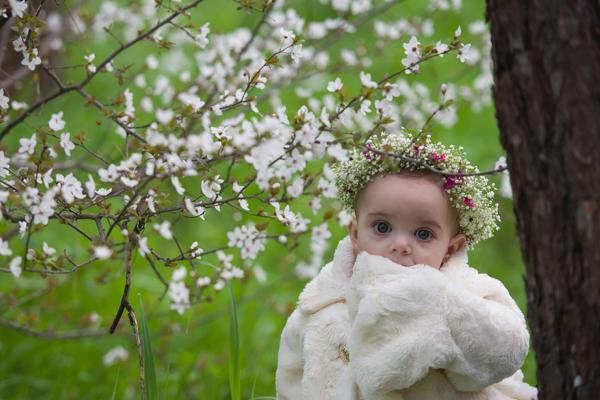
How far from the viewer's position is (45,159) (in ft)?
7.36

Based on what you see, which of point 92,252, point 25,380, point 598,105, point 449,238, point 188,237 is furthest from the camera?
point 188,237

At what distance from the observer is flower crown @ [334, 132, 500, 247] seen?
251 centimetres

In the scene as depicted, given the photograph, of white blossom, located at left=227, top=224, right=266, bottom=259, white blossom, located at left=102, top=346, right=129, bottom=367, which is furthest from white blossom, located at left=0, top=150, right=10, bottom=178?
white blossom, located at left=102, top=346, right=129, bottom=367

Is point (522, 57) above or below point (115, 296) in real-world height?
below

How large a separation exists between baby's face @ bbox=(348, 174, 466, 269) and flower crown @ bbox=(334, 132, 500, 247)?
1.2 inches

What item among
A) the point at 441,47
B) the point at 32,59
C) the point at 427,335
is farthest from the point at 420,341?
the point at 32,59

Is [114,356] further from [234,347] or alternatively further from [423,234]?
[423,234]

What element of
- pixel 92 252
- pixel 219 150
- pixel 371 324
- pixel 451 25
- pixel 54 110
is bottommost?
pixel 371 324

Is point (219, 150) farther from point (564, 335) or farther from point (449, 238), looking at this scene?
point (564, 335)

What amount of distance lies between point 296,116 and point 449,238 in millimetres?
645

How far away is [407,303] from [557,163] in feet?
1.94

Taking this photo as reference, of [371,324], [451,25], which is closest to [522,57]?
[371,324]

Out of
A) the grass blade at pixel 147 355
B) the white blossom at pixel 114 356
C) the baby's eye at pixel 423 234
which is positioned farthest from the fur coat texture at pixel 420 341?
the white blossom at pixel 114 356

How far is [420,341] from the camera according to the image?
219 centimetres
